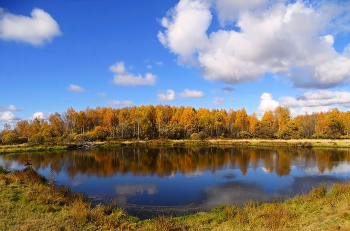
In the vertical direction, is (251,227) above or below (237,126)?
below

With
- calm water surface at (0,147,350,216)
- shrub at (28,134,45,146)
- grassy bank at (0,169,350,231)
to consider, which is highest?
shrub at (28,134,45,146)

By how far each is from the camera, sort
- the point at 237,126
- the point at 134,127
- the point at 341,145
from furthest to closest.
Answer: the point at 237,126 → the point at 134,127 → the point at 341,145

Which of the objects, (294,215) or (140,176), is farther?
(140,176)

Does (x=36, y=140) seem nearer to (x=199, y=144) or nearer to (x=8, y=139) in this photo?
(x=8, y=139)

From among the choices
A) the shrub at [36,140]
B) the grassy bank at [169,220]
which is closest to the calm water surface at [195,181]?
the grassy bank at [169,220]

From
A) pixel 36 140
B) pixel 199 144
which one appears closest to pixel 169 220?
pixel 199 144

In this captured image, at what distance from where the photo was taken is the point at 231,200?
15.6m

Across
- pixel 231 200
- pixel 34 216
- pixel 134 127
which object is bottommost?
pixel 231 200

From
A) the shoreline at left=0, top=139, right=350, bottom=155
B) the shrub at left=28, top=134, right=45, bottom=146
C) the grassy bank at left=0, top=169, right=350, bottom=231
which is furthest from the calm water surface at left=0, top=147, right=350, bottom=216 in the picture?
the shrub at left=28, top=134, right=45, bottom=146

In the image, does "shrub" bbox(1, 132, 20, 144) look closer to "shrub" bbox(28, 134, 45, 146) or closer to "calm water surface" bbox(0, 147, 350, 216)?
"shrub" bbox(28, 134, 45, 146)

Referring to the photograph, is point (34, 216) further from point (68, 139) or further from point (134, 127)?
point (134, 127)

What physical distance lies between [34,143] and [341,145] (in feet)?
221

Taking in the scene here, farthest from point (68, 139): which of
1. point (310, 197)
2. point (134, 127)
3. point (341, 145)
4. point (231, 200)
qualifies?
point (341, 145)

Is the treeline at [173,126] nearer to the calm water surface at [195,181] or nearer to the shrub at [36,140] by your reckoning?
the shrub at [36,140]
